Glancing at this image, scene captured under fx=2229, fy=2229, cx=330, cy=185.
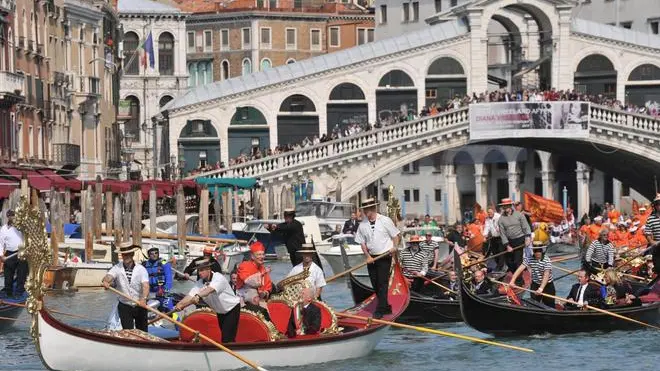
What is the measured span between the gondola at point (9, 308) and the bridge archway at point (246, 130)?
2757 centimetres

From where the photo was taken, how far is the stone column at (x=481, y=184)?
6631 centimetres

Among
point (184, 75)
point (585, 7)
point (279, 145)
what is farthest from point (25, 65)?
point (184, 75)

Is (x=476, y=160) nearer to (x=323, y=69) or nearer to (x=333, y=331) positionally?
(x=323, y=69)

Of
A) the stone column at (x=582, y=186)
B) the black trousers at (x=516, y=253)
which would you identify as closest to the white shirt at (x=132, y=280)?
the black trousers at (x=516, y=253)

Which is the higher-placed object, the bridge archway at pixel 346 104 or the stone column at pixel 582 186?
the bridge archway at pixel 346 104

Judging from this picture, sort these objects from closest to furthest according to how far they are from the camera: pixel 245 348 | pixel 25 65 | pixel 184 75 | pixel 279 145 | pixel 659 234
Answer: pixel 245 348, pixel 659 234, pixel 25 65, pixel 279 145, pixel 184 75

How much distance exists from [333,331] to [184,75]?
5513 centimetres

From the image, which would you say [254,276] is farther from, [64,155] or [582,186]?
[582,186]

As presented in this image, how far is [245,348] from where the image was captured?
19188 millimetres

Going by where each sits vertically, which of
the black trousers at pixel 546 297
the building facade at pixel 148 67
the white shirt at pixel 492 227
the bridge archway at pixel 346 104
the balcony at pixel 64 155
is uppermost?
the building facade at pixel 148 67

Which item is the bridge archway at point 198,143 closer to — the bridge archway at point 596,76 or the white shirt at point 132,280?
the bridge archway at point 596,76

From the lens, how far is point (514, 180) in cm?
6538

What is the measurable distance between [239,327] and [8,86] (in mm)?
19723

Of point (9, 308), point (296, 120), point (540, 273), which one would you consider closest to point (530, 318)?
point (540, 273)
